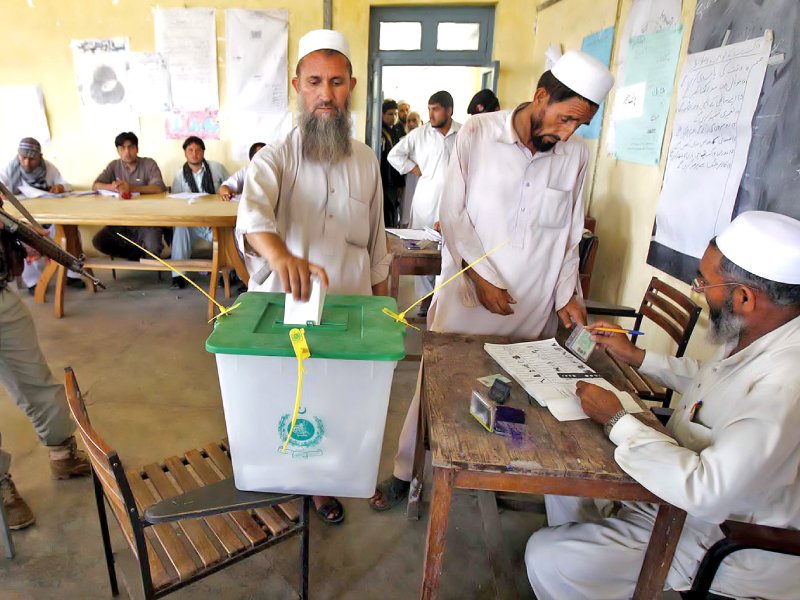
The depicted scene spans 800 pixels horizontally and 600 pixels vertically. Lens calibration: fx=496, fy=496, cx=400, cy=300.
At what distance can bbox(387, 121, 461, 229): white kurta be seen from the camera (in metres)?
3.77

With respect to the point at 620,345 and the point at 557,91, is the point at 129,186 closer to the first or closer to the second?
the point at 557,91

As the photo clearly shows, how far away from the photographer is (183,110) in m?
4.98

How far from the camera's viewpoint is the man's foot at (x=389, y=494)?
6.30ft

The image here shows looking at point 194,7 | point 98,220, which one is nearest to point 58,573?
point 98,220

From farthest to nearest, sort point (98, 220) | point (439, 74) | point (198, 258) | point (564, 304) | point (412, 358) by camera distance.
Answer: point (439, 74)
point (198, 258)
point (98, 220)
point (412, 358)
point (564, 304)

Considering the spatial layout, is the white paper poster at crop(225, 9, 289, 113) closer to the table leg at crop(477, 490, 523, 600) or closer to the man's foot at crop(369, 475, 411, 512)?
the man's foot at crop(369, 475, 411, 512)

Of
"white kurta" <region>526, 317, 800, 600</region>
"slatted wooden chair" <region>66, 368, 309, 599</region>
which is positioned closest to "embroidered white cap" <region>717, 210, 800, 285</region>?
"white kurta" <region>526, 317, 800, 600</region>

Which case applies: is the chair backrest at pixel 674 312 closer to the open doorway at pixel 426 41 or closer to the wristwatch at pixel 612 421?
the wristwatch at pixel 612 421

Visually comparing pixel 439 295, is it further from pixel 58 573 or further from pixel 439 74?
pixel 439 74

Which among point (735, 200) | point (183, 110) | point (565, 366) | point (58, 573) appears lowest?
point (58, 573)

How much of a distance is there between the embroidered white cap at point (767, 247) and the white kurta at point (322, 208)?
1048 millimetres

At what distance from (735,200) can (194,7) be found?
A: 4.88 m

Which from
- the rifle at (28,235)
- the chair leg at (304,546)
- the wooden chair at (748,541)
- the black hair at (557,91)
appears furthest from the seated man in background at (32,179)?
the wooden chair at (748,541)

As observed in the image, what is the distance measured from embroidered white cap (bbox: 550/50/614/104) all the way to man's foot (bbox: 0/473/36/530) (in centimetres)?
229
